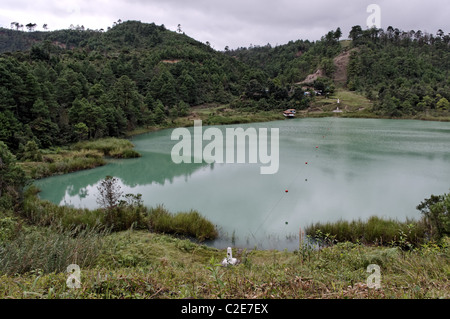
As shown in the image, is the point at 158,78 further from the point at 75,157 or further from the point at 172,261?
the point at 172,261

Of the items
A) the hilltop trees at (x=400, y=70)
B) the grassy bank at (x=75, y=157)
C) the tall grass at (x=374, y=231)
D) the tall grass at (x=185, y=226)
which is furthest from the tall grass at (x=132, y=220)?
the hilltop trees at (x=400, y=70)

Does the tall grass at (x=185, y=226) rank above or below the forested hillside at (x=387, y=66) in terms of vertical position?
below

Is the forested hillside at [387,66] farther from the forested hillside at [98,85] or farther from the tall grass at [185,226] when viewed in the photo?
the tall grass at [185,226]

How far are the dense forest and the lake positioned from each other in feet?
23.6

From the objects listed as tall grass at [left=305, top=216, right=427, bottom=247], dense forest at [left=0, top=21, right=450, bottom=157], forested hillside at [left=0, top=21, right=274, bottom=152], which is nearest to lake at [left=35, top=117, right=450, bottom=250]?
tall grass at [left=305, top=216, right=427, bottom=247]

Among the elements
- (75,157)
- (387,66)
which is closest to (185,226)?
(75,157)

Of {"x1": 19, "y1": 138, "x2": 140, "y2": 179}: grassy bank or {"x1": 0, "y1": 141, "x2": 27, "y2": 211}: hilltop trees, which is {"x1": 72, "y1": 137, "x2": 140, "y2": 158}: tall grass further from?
{"x1": 0, "y1": 141, "x2": 27, "y2": 211}: hilltop trees

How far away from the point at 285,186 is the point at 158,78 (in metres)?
35.7

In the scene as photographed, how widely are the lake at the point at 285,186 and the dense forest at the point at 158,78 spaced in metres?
7.21

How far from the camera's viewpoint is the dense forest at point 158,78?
20.8m

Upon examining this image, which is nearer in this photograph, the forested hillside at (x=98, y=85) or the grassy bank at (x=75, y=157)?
the grassy bank at (x=75, y=157)

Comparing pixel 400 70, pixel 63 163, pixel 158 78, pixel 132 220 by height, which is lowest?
pixel 132 220

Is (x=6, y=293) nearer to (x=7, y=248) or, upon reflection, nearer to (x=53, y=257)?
(x=53, y=257)

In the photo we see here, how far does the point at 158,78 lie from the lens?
42.5m
